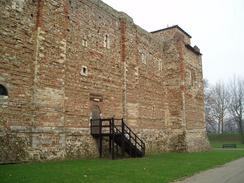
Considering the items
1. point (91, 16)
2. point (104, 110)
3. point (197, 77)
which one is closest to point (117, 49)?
point (91, 16)

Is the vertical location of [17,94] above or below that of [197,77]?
below

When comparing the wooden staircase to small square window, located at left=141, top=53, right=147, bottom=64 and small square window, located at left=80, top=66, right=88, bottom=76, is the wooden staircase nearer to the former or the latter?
small square window, located at left=80, top=66, right=88, bottom=76

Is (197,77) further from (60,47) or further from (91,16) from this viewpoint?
(60,47)

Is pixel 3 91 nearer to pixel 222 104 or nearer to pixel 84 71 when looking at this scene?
pixel 84 71

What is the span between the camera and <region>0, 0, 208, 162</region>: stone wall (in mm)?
14219

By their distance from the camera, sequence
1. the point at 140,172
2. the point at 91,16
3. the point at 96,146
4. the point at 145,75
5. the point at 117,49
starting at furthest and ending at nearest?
the point at 145,75 < the point at 117,49 < the point at 91,16 < the point at 96,146 < the point at 140,172

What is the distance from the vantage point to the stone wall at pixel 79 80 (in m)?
14.2

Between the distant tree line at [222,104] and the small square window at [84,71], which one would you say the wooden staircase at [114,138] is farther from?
the distant tree line at [222,104]

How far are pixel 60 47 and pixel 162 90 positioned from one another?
13.6 metres

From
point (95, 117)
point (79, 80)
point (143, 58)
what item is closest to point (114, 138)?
point (95, 117)

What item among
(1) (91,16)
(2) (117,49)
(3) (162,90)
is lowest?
(3) (162,90)

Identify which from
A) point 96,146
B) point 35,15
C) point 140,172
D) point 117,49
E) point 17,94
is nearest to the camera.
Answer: point 140,172

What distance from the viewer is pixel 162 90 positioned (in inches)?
1105

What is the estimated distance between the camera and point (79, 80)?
18.0 m
